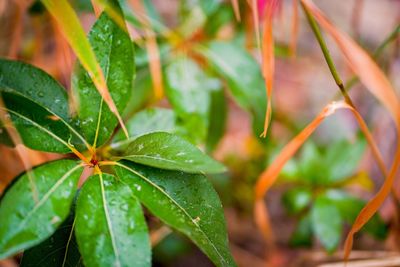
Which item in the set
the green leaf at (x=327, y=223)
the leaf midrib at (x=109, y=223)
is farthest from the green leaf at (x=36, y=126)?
the green leaf at (x=327, y=223)

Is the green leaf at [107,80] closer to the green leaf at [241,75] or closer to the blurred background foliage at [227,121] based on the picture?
the blurred background foliage at [227,121]

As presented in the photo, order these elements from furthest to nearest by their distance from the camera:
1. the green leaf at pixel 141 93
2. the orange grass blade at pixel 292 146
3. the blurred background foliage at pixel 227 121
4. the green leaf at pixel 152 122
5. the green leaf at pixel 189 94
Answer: the green leaf at pixel 141 93
the blurred background foliage at pixel 227 121
the green leaf at pixel 189 94
the green leaf at pixel 152 122
the orange grass blade at pixel 292 146

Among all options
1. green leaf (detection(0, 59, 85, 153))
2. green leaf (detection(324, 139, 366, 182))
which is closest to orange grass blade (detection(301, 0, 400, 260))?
green leaf (detection(0, 59, 85, 153))

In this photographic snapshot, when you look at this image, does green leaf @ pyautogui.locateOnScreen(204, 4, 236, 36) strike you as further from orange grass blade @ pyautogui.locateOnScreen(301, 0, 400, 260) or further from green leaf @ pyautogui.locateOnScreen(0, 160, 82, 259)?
green leaf @ pyautogui.locateOnScreen(0, 160, 82, 259)

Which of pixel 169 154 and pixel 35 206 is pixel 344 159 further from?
pixel 35 206

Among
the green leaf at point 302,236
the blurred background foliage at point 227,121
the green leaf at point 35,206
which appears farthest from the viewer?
the green leaf at point 302,236
